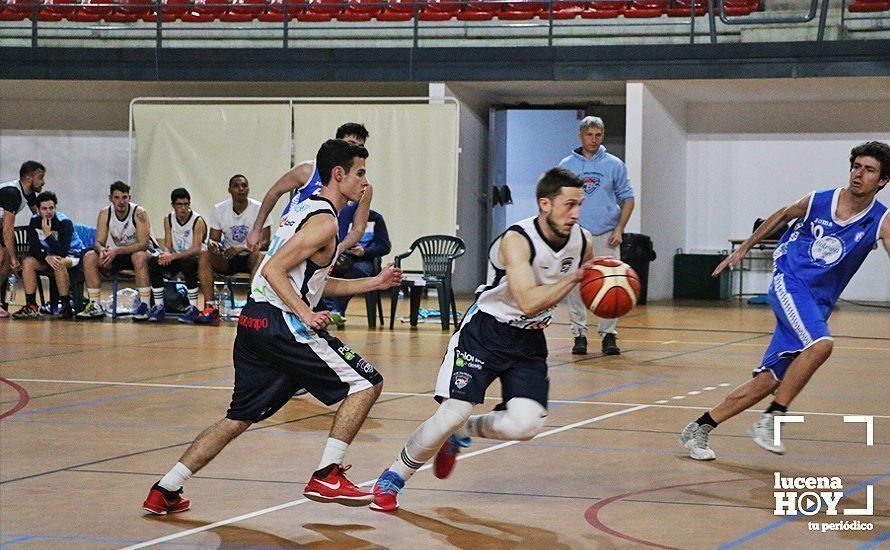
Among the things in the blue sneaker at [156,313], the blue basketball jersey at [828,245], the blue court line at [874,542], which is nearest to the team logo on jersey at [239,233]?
the blue sneaker at [156,313]

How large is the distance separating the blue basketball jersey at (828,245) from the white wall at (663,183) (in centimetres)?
1172

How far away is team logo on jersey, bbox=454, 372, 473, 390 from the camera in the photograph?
5.03 m

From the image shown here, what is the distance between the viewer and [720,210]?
19.9 meters

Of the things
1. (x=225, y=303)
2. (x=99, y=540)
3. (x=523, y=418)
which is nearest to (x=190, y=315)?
(x=225, y=303)

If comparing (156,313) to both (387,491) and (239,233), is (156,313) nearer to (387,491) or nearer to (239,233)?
(239,233)

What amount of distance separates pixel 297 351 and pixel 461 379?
2.19 feet

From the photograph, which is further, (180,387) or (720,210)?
(720,210)

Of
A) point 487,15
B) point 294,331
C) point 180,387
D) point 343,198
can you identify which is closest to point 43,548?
point 294,331

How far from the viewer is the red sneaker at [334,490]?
4785mm

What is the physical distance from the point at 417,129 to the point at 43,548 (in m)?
14.1

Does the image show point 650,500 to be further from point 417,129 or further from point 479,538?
point 417,129

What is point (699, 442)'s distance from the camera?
6.04m

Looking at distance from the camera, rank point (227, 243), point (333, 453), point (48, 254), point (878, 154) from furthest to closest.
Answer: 1. point (48, 254)
2. point (227, 243)
3. point (878, 154)
4. point (333, 453)

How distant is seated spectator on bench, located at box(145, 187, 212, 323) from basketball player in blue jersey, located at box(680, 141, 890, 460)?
8.33 m
